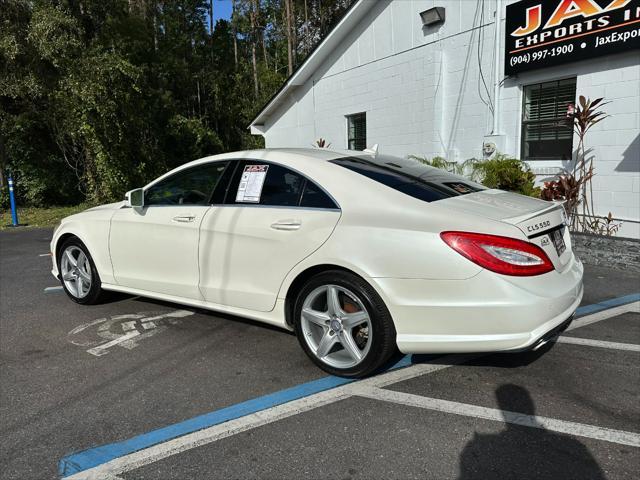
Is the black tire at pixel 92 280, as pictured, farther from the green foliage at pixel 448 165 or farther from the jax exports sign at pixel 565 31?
the jax exports sign at pixel 565 31

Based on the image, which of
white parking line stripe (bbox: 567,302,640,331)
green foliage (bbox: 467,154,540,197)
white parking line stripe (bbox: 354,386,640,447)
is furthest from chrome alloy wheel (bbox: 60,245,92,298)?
green foliage (bbox: 467,154,540,197)

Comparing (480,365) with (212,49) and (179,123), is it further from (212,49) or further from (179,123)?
(212,49)

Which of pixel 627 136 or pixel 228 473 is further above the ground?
pixel 627 136

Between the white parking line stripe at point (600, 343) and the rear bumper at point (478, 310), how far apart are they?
1109mm

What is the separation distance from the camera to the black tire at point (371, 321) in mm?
3117

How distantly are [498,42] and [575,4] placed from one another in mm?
1463

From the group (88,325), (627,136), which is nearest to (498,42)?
(627,136)

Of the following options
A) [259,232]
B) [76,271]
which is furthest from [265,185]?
[76,271]

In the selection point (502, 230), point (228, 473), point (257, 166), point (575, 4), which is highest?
point (575, 4)

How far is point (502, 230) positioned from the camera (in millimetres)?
2898

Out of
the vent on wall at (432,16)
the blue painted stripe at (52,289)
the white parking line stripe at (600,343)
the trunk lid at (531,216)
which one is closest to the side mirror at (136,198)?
the blue painted stripe at (52,289)

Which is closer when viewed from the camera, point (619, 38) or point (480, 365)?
point (480, 365)

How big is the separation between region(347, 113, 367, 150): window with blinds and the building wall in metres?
0.17

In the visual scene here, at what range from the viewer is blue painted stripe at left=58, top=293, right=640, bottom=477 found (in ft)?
8.52
